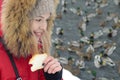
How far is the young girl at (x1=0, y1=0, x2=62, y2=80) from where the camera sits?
79.7 inches

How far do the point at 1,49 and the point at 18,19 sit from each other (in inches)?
7.4

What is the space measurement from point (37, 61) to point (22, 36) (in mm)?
164

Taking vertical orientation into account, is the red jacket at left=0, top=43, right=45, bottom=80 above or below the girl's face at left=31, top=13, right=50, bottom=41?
below

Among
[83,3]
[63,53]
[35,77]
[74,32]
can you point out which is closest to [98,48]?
[63,53]

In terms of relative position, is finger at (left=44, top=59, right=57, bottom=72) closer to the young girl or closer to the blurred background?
the young girl

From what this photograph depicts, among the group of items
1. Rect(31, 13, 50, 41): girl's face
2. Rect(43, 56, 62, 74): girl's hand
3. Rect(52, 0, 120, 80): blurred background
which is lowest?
Rect(52, 0, 120, 80): blurred background

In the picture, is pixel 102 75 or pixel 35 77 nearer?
pixel 35 77

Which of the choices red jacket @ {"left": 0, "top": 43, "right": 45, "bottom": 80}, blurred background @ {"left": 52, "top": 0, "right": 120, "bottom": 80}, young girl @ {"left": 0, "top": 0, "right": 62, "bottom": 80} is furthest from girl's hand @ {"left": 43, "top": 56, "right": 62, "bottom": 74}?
blurred background @ {"left": 52, "top": 0, "right": 120, "bottom": 80}

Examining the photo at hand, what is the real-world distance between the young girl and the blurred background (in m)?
2.84

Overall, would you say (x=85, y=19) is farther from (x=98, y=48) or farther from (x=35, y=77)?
(x=35, y=77)

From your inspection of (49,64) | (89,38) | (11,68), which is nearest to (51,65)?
(49,64)

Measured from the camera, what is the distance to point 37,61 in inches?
82.5

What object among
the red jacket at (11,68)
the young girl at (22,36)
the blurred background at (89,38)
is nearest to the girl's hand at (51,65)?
the young girl at (22,36)

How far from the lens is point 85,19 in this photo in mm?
7203
